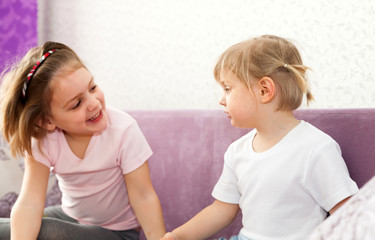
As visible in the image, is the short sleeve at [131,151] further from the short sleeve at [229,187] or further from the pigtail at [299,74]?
the pigtail at [299,74]

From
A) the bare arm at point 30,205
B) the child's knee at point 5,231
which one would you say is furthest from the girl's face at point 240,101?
the child's knee at point 5,231

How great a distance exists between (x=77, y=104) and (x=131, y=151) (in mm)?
221

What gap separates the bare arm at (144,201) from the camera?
1.24 metres

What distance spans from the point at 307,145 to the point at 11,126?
82cm

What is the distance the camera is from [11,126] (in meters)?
1.21

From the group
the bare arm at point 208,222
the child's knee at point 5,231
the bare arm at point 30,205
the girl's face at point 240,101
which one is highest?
the girl's face at point 240,101

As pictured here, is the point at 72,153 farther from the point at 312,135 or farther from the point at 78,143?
the point at 312,135

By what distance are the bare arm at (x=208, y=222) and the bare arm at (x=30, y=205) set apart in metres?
0.42

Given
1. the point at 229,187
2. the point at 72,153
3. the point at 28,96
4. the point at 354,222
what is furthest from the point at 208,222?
the point at 354,222

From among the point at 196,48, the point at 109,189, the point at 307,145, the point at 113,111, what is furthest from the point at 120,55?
the point at 307,145

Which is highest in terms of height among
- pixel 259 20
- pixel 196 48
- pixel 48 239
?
pixel 259 20

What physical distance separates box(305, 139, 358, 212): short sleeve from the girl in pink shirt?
51cm

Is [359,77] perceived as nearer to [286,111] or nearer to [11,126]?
[286,111]

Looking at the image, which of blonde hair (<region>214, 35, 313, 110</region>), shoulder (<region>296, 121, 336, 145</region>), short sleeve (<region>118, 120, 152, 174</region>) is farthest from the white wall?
short sleeve (<region>118, 120, 152, 174</region>)
